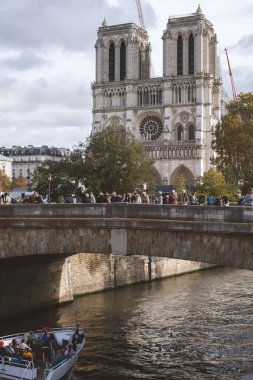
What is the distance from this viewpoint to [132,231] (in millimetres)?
31172

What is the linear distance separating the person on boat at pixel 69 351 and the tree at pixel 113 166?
39.0 m

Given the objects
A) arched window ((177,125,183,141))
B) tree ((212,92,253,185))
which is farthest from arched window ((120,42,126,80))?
tree ((212,92,253,185))

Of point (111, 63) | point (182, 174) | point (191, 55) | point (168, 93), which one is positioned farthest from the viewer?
point (111, 63)

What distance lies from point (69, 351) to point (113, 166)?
41803mm

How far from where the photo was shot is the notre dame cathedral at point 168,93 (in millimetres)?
134250

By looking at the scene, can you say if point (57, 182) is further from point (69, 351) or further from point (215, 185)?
point (69, 351)

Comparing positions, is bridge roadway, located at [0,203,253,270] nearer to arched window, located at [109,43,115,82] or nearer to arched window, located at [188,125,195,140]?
arched window, located at [188,125,195,140]

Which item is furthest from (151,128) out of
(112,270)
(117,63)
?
(112,270)

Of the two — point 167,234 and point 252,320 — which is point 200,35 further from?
point 167,234

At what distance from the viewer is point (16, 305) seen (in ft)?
143

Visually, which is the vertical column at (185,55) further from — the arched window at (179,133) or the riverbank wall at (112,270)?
the riverbank wall at (112,270)

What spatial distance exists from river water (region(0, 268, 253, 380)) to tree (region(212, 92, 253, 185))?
899 inches

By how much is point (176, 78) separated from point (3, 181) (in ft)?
140

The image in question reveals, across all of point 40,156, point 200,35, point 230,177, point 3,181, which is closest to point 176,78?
point 200,35
